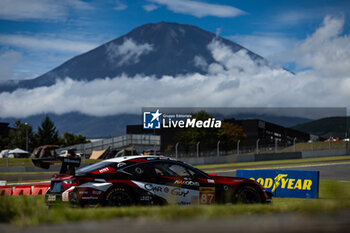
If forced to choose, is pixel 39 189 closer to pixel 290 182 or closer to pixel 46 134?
pixel 290 182

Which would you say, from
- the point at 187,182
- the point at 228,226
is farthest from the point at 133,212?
the point at 187,182

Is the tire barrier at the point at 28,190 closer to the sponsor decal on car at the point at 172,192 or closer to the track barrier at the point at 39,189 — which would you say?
the track barrier at the point at 39,189

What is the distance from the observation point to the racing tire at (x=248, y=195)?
10.3m

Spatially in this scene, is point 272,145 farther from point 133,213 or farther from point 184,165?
point 133,213

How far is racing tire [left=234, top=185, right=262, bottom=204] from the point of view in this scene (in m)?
10.3

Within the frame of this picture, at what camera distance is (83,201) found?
9.08 m

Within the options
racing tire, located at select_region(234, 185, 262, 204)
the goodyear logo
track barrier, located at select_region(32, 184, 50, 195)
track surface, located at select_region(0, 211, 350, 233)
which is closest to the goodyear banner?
the goodyear logo

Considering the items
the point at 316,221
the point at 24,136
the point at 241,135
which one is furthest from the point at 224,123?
the point at 316,221

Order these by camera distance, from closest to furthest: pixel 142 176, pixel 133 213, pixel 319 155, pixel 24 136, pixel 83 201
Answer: pixel 133 213
pixel 83 201
pixel 142 176
pixel 319 155
pixel 24 136

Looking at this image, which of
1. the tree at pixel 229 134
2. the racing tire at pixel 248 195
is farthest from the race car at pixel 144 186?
the tree at pixel 229 134

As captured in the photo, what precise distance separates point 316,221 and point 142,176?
19.3 ft

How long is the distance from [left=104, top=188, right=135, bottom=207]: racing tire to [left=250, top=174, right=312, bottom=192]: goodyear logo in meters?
7.17

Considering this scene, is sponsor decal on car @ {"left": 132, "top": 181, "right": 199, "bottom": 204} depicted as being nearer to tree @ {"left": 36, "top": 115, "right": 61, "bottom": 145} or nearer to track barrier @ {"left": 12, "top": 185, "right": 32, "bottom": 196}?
track barrier @ {"left": 12, "top": 185, "right": 32, "bottom": 196}

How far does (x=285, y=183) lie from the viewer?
50.2 feet
